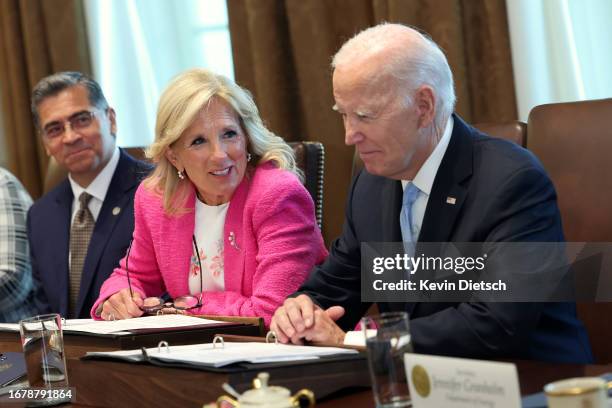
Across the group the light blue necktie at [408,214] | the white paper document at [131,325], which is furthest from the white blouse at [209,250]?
the light blue necktie at [408,214]

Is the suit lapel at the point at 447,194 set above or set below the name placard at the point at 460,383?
above

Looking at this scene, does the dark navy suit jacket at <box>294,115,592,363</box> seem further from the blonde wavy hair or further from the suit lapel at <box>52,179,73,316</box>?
the suit lapel at <box>52,179,73,316</box>

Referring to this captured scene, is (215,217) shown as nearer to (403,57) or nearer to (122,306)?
(122,306)

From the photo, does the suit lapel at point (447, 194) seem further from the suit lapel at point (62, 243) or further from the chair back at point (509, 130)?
the suit lapel at point (62, 243)

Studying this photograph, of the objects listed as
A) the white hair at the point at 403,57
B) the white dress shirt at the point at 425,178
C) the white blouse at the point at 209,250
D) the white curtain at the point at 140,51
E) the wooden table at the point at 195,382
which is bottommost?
the wooden table at the point at 195,382

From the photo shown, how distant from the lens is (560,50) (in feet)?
11.3

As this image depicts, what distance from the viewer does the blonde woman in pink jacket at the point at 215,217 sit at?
119 inches

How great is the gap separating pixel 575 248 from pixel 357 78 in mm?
793

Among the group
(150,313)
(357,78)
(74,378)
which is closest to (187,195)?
(150,313)

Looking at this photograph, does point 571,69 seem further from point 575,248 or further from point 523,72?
point 575,248

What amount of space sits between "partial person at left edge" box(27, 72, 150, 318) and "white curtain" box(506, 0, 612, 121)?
Result: 5.15ft

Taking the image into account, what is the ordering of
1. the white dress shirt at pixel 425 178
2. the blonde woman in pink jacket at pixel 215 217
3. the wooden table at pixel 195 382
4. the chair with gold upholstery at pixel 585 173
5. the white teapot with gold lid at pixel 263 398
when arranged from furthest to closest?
1. the blonde woman in pink jacket at pixel 215 217
2. the chair with gold upholstery at pixel 585 173
3. the white dress shirt at pixel 425 178
4. the wooden table at pixel 195 382
5. the white teapot with gold lid at pixel 263 398

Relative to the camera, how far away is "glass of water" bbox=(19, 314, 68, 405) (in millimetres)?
2137

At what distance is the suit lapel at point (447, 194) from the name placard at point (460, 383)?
0.89 metres
